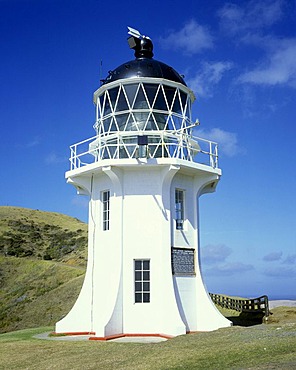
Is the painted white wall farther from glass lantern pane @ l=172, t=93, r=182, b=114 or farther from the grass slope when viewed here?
the grass slope

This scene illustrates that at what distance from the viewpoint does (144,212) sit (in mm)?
19609

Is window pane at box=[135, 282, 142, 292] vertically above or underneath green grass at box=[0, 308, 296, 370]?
above

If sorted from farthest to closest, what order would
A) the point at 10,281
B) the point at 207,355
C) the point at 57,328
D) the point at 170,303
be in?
the point at 10,281, the point at 57,328, the point at 170,303, the point at 207,355

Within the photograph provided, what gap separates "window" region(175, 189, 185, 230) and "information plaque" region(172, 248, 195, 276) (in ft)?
3.61

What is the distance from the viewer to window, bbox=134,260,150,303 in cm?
1908

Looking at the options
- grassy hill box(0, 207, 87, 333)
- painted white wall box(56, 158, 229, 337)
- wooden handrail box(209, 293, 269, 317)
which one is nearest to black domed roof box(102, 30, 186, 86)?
painted white wall box(56, 158, 229, 337)

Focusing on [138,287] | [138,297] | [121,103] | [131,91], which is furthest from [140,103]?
[138,297]

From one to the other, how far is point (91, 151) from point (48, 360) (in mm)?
9341

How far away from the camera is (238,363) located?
10.3 meters

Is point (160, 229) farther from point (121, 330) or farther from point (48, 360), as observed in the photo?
point (48, 360)

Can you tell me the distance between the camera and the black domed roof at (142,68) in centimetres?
2045

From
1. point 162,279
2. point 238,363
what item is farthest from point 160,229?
point 238,363

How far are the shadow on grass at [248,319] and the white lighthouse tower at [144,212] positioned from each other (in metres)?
4.75

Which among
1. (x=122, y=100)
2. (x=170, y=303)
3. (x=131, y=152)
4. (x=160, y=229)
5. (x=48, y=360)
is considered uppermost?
(x=122, y=100)
